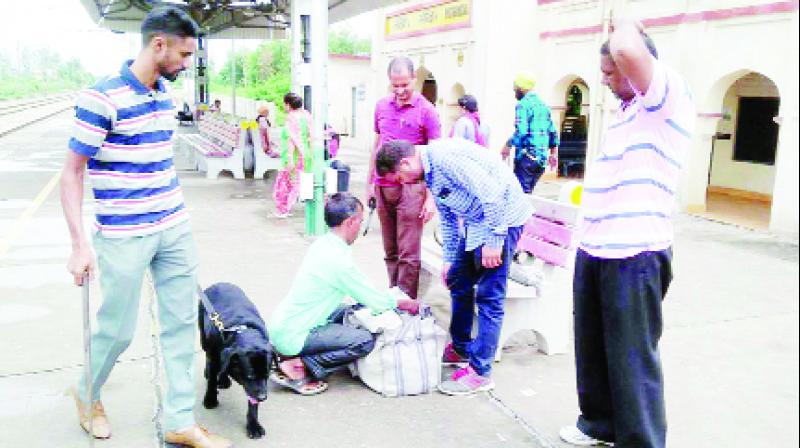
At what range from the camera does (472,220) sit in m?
3.79

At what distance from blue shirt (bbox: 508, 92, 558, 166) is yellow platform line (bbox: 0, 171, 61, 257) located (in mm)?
5441

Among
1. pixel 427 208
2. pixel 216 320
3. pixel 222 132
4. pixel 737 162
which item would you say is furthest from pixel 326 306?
pixel 737 162

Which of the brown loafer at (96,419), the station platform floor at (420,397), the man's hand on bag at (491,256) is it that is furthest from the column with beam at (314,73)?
the brown loafer at (96,419)

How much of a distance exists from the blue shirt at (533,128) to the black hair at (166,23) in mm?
5204

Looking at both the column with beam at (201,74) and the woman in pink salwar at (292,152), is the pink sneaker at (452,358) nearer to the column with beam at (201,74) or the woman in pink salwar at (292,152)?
the woman in pink salwar at (292,152)

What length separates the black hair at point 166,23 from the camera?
9.57ft

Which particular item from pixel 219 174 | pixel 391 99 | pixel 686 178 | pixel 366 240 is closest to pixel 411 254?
pixel 391 99

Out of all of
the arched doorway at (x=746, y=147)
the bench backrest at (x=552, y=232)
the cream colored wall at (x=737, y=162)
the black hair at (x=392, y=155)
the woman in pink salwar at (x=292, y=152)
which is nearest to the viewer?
the black hair at (x=392, y=155)

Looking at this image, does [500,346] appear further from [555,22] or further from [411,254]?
[555,22]

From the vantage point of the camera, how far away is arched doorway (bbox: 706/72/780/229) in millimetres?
12461

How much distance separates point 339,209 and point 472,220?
716mm

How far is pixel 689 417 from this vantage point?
12.3 feet

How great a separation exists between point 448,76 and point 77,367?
523 inches

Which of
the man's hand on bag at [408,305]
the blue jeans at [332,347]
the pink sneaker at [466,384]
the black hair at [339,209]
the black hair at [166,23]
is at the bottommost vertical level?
the pink sneaker at [466,384]
